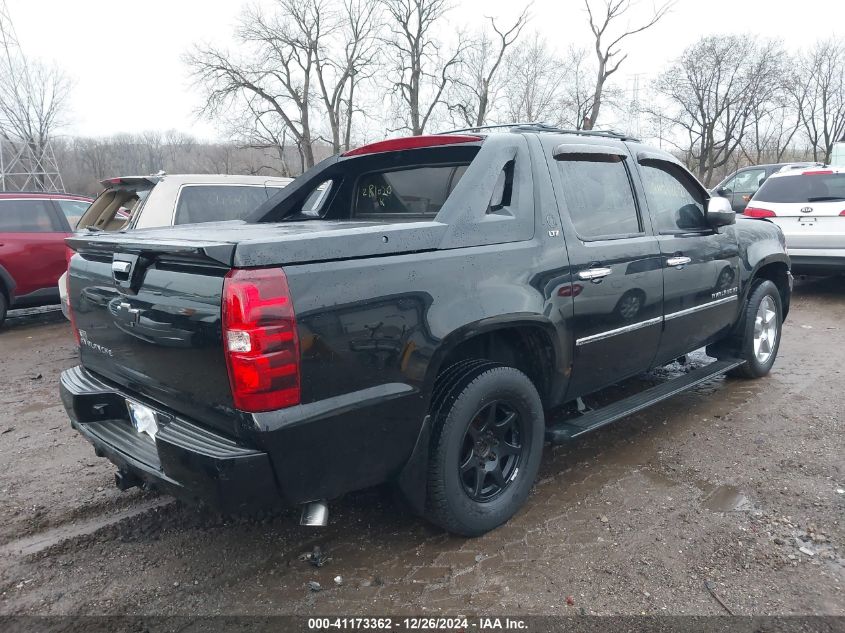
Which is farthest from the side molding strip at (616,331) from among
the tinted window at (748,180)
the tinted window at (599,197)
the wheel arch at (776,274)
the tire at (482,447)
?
the tinted window at (748,180)

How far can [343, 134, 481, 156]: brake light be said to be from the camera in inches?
123

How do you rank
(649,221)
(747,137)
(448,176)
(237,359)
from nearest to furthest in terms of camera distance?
(237,359) < (448,176) < (649,221) < (747,137)

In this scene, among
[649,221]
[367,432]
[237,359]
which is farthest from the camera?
[649,221]

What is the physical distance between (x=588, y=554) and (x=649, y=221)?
2.08 metres

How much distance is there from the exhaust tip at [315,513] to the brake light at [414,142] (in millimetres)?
1950

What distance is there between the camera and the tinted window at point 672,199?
3818 millimetres

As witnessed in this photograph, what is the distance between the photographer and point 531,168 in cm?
305

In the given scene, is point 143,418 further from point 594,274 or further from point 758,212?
point 758,212

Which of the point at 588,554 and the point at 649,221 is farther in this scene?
the point at 649,221

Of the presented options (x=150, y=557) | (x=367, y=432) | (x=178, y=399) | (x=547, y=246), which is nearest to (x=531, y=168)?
(x=547, y=246)

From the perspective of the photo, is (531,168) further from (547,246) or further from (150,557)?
(150,557)

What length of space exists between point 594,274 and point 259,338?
190 cm

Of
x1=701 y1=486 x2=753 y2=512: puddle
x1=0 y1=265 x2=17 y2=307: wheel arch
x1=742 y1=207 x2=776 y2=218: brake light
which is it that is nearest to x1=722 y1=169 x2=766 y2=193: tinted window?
x1=742 y1=207 x2=776 y2=218: brake light

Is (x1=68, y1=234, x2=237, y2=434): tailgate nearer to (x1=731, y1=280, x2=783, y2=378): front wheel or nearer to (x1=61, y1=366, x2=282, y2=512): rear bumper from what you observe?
(x1=61, y1=366, x2=282, y2=512): rear bumper
